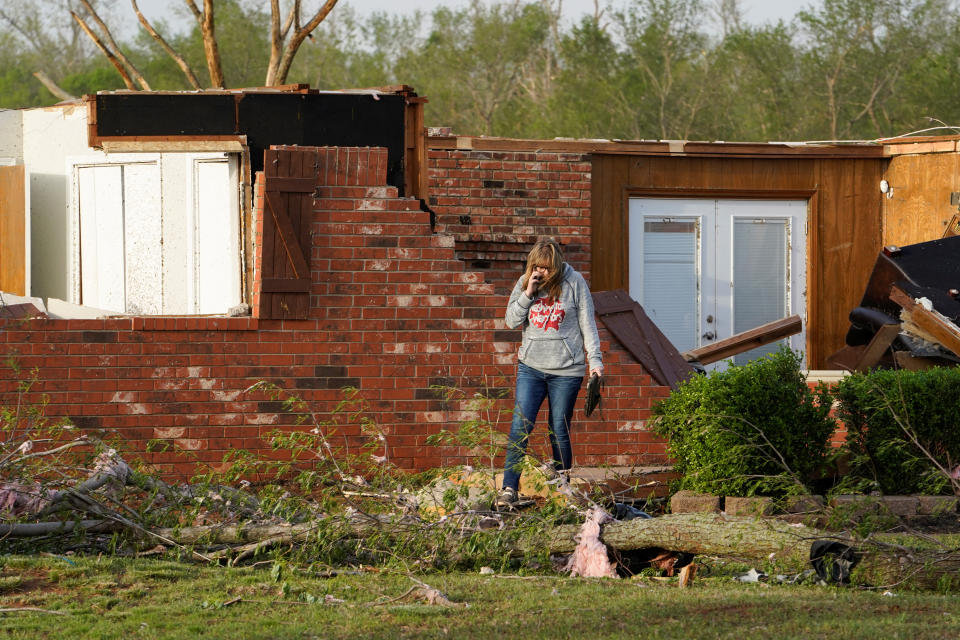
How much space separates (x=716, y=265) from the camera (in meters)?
11.6

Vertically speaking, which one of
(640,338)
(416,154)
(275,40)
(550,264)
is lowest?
(640,338)

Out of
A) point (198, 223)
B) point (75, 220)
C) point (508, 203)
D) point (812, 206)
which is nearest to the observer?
point (508, 203)

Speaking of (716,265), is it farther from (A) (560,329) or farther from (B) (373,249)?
(A) (560,329)

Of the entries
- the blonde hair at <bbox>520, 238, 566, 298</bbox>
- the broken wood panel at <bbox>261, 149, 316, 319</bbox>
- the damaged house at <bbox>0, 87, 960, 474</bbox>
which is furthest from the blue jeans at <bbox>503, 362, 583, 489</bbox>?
the broken wood panel at <bbox>261, 149, 316, 319</bbox>

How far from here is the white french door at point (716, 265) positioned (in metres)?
11.3

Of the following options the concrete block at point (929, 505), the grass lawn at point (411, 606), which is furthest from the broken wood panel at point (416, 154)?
the grass lawn at point (411, 606)

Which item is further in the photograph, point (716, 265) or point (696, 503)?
point (716, 265)

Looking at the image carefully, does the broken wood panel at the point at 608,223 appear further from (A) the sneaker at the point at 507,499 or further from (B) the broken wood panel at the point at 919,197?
(A) the sneaker at the point at 507,499

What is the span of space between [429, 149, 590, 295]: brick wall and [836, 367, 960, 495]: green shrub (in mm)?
3611

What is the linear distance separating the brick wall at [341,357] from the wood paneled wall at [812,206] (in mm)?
3108

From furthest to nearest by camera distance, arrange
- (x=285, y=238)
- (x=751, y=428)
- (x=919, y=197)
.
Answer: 1. (x=919, y=197)
2. (x=285, y=238)
3. (x=751, y=428)

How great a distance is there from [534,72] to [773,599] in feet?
113

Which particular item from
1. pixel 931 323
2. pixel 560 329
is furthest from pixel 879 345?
pixel 560 329

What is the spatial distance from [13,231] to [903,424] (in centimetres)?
948
